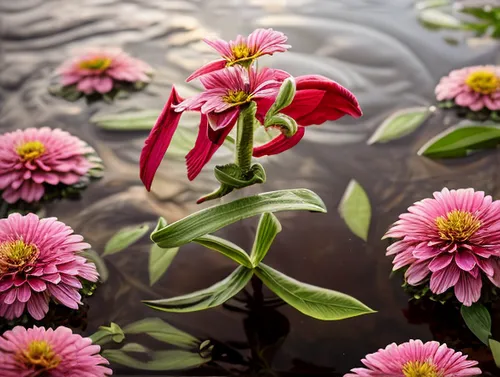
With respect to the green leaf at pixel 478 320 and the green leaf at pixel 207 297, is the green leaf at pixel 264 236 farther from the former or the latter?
the green leaf at pixel 478 320

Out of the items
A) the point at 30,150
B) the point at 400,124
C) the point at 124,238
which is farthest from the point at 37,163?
the point at 400,124

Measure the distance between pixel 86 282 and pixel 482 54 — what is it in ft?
1.86

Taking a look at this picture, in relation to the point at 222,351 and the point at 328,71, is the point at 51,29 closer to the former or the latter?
the point at 328,71

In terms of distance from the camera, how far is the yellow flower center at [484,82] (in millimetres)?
906

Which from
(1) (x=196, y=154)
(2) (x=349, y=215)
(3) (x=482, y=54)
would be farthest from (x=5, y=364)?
(3) (x=482, y=54)

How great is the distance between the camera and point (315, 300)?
0.70 m

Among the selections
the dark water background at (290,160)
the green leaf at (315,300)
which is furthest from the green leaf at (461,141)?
the green leaf at (315,300)

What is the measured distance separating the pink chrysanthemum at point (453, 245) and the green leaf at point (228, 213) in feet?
0.29

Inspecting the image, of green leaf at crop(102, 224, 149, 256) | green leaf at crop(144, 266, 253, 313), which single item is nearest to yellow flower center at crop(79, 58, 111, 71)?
green leaf at crop(102, 224, 149, 256)

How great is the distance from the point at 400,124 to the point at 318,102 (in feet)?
0.74

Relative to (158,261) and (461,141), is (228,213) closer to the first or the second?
(158,261)

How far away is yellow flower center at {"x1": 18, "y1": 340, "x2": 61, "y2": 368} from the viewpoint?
63cm

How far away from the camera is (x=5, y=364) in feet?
2.07

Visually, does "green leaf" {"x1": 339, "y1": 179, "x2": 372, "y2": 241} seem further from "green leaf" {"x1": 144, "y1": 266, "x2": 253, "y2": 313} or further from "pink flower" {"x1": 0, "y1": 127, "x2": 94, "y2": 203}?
"pink flower" {"x1": 0, "y1": 127, "x2": 94, "y2": 203}
